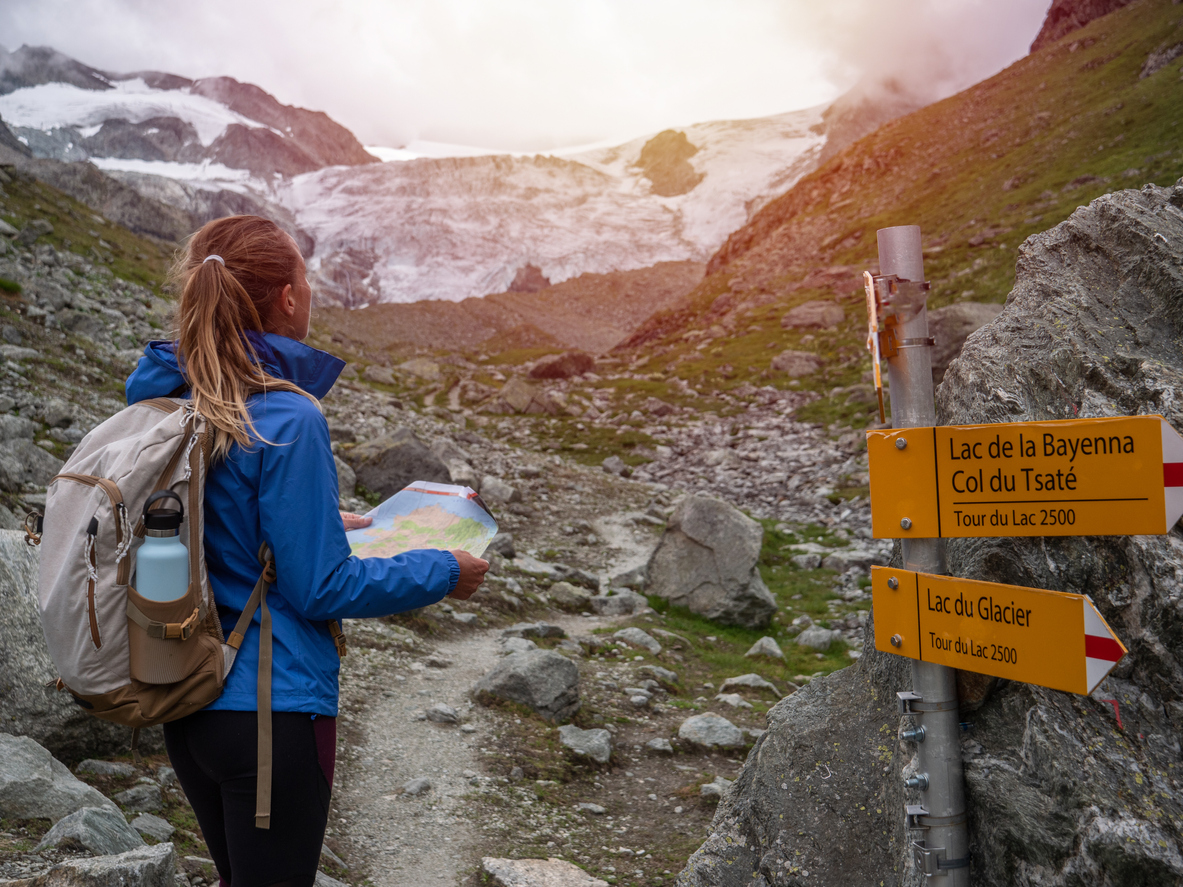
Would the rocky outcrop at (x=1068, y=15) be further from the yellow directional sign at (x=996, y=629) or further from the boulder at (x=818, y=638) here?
the yellow directional sign at (x=996, y=629)

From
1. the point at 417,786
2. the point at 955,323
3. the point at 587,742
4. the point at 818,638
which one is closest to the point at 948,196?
the point at 955,323

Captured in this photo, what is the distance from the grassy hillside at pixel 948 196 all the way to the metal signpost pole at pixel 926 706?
77.5ft

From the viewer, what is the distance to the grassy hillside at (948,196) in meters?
38.0

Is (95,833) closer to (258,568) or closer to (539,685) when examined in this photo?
(258,568)

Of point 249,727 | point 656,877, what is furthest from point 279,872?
point 656,877

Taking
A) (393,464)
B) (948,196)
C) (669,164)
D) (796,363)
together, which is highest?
(669,164)

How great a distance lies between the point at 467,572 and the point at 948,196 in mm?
60284

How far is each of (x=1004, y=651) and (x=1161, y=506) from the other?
0.58 m

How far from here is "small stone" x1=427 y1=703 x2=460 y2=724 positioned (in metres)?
7.14

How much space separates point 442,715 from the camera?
282 inches

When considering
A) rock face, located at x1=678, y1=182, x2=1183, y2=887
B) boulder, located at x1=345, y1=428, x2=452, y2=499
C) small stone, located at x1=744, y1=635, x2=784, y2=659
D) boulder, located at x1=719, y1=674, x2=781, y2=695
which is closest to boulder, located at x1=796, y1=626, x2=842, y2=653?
small stone, located at x1=744, y1=635, x2=784, y2=659

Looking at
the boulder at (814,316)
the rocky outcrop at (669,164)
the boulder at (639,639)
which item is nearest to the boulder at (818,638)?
the boulder at (639,639)

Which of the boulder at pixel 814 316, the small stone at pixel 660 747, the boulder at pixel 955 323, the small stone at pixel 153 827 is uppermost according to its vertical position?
the boulder at pixel 814 316

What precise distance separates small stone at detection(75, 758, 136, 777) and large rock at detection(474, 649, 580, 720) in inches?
128
